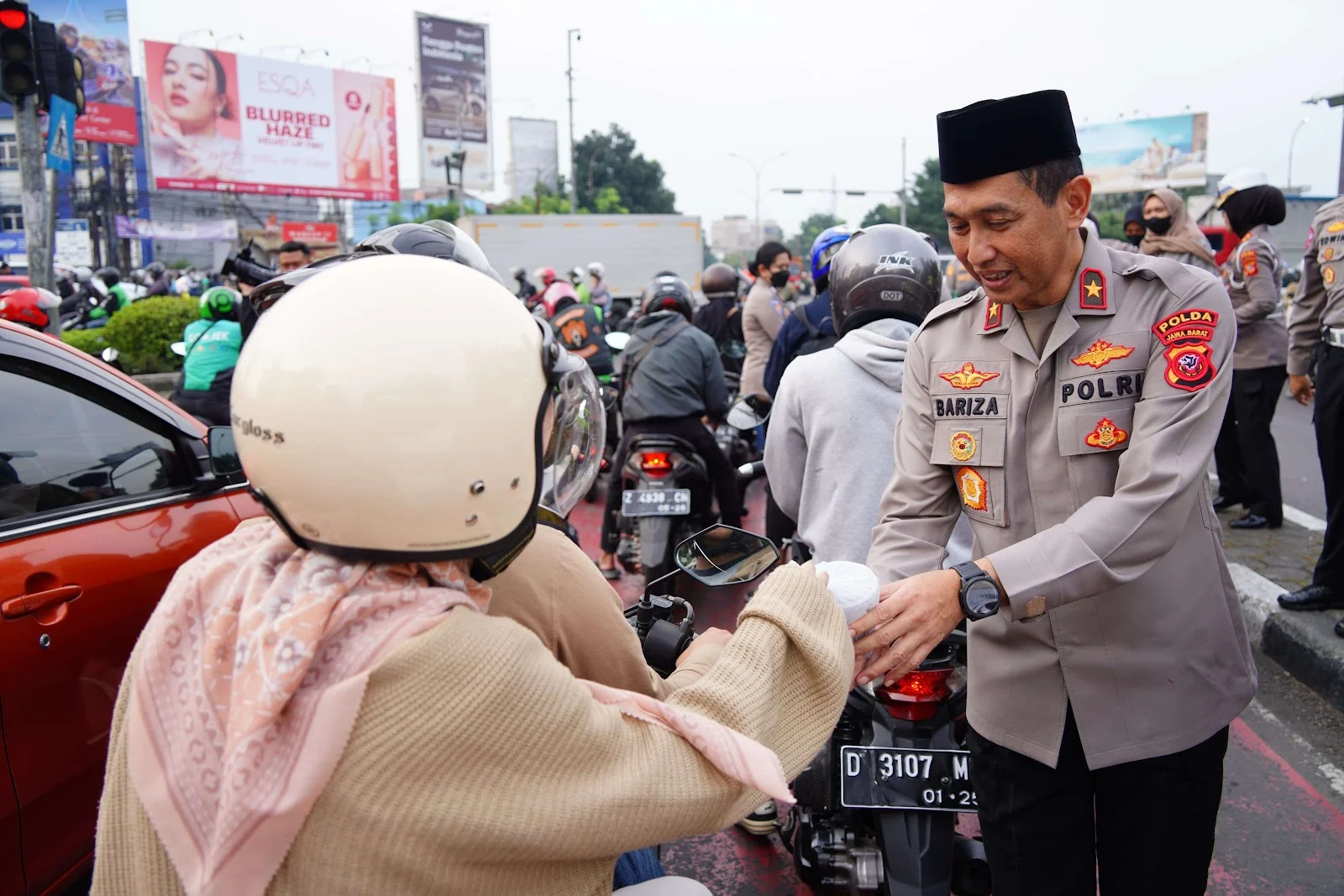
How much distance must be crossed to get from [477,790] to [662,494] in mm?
4079

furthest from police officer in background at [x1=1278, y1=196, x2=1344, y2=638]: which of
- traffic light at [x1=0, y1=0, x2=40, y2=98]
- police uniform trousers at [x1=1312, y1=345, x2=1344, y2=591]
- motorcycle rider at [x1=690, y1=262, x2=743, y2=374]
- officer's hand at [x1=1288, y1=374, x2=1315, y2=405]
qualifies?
traffic light at [x1=0, y1=0, x2=40, y2=98]

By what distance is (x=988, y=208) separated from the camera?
1835mm

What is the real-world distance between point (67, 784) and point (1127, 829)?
2.41m

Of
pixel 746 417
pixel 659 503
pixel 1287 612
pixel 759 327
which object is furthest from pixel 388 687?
pixel 759 327

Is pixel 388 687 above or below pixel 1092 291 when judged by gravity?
below

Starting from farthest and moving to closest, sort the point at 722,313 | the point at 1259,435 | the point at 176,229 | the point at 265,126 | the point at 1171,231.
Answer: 1. the point at 176,229
2. the point at 265,126
3. the point at 722,313
4. the point at 1171,231
5. the point at 1259,435

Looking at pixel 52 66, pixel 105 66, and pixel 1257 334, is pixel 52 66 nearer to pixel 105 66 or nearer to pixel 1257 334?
pixel 1257 334

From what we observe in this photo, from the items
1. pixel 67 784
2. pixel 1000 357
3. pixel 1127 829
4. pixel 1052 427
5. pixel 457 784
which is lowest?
pixel 67 784

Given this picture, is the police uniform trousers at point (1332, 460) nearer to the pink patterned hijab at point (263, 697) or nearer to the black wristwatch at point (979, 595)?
the black wristwatch at point (979, 595)

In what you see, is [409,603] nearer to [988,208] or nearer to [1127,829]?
[988,208]

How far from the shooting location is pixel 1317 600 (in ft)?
14.8

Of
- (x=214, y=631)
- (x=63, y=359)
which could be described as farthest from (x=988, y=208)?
(x=63, y=359)

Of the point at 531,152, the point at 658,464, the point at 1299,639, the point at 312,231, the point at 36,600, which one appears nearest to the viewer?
the point at 36,600

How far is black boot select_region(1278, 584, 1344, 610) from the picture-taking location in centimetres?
451
